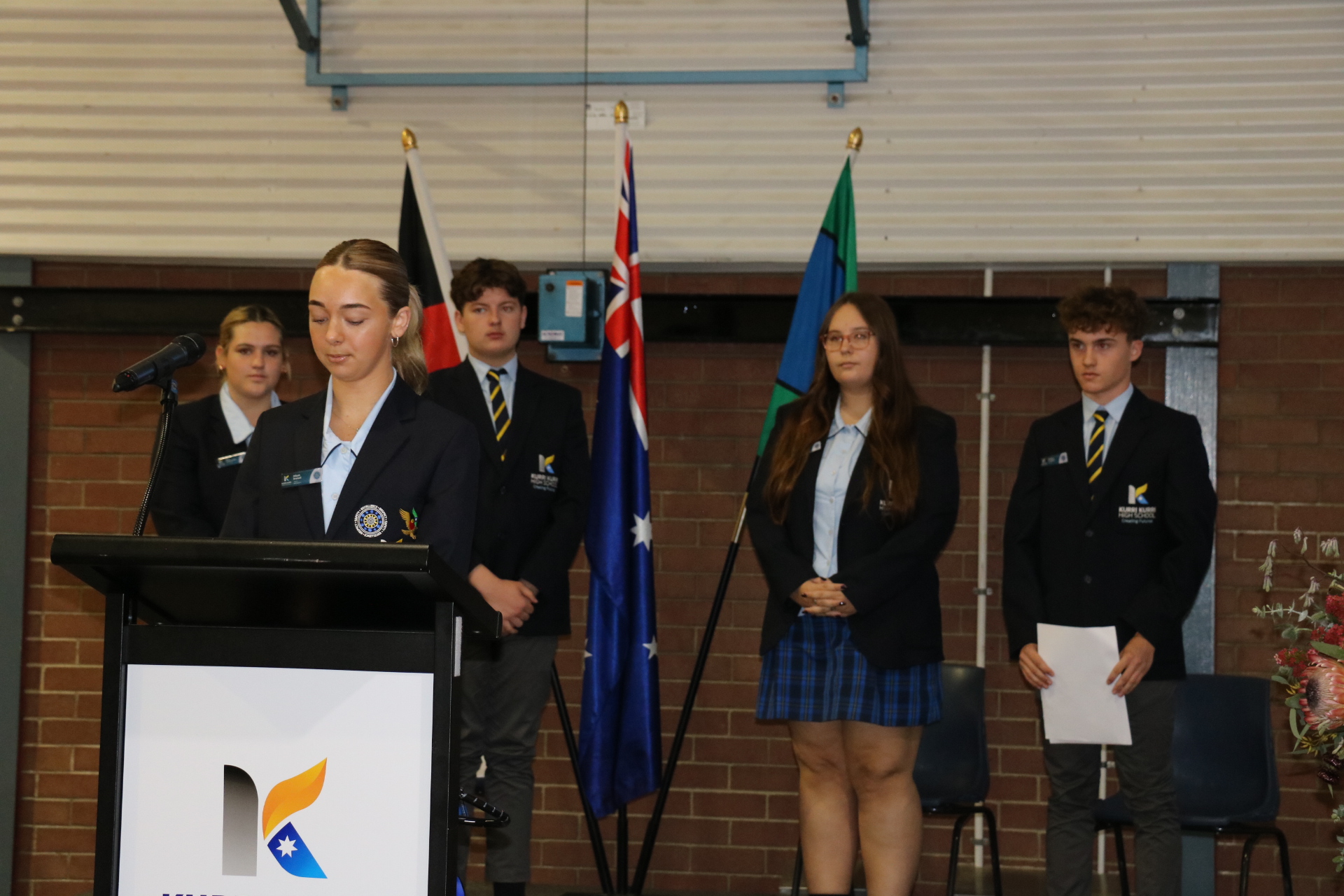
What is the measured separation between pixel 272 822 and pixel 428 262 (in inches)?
117

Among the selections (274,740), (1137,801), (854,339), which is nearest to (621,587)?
(854,339)

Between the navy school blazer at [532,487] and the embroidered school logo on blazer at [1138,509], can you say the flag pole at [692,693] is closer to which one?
the navy school blazer at [532,487]

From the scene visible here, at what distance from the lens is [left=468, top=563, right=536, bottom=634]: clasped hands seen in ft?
12.2

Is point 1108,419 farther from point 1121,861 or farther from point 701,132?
point 701,132

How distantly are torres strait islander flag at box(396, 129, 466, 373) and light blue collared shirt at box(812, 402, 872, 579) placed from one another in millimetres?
1463

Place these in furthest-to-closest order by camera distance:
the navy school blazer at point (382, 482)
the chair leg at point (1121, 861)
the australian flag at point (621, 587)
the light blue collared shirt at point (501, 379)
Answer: the australian flag at point (621, 587) → the light blue collared shirt at point (501, 379) → the chair leg at point (1121, 861) → the navy school blazer at point (382, 482)

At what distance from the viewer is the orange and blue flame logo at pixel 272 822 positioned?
1.77 meters

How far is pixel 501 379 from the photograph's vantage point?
4027 mm

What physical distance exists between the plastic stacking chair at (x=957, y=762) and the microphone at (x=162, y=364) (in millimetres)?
2515

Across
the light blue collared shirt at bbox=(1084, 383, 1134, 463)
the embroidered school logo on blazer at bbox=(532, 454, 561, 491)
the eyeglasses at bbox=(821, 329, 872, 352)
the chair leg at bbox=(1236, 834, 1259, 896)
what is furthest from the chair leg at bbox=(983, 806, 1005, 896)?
the embroidered school logo on blazer at bbox=(532, 454, 561, 491)

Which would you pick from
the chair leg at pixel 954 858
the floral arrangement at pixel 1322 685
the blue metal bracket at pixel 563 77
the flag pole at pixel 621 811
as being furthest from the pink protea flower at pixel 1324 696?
the blue metal bracket at pixel 563 77

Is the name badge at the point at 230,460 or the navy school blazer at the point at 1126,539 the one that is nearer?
the navy school blazer at the point at 1126,539

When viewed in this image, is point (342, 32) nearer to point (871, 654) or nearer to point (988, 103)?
point (988, 103)

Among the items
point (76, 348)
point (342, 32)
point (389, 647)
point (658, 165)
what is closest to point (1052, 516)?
point (658, 165)
